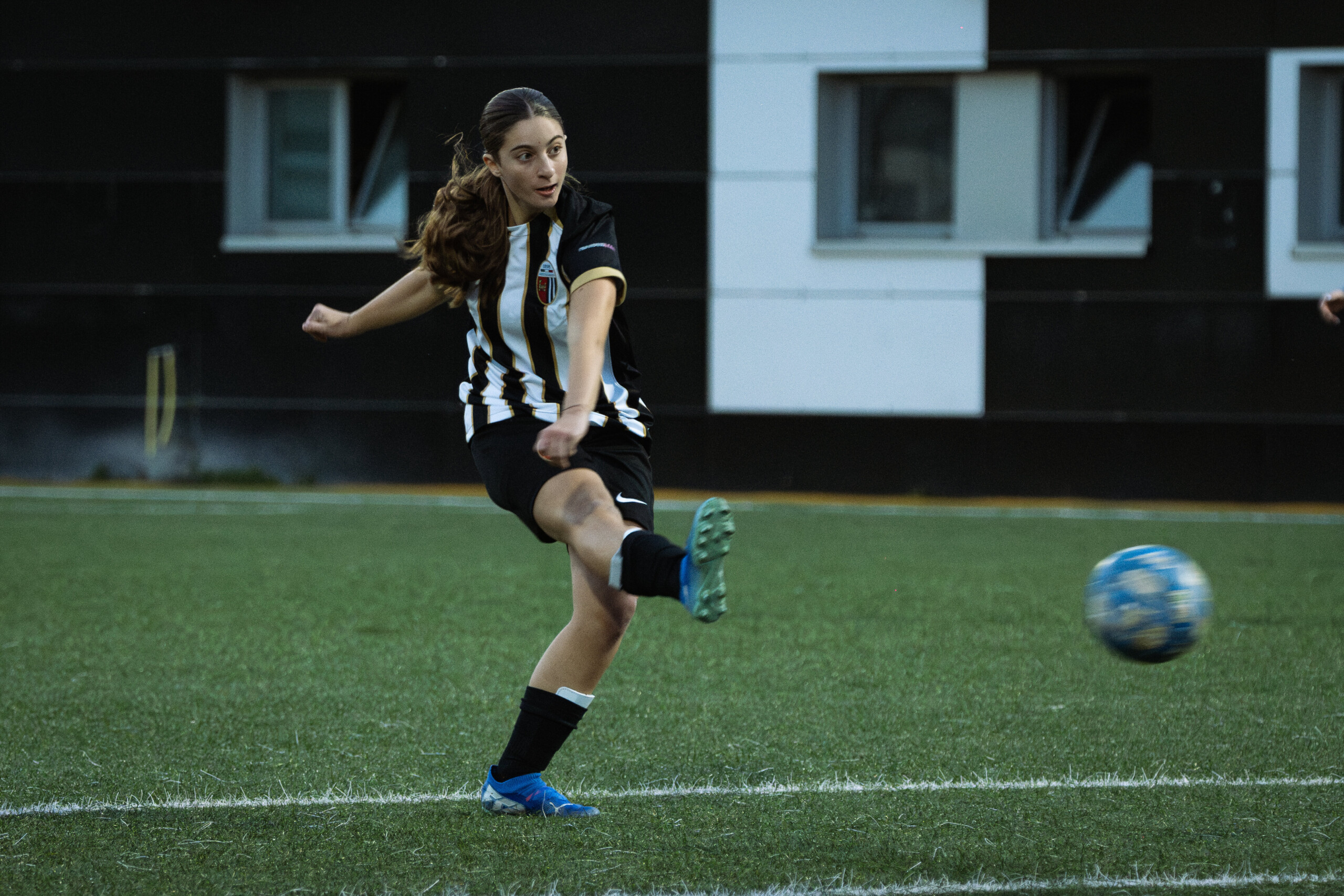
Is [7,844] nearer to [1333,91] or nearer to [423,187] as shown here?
[423,187]

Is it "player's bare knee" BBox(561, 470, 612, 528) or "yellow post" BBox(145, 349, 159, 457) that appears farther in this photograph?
"yellow post" BBox(145, 349, 159, 457)

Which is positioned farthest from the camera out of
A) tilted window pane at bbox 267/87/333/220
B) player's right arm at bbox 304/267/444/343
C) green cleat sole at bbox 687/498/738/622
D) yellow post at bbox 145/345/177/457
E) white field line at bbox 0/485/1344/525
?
tilted window pane at bbox 267/87/333/220

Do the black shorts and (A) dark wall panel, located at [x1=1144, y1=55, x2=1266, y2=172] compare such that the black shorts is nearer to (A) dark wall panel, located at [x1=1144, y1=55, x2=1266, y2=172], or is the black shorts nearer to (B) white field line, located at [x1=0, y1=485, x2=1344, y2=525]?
(B) white field line, located at [x1=0, y1=485, x2=1344, y2=525]

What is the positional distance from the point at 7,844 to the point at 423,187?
44.3 feet

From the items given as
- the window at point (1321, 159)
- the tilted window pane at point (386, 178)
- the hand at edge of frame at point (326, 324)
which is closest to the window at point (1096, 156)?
the window at point (1321, 159)

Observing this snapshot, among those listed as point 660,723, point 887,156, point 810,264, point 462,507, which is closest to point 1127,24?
point 887,156

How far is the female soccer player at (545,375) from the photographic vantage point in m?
3.68

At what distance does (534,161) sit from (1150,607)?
1.92m

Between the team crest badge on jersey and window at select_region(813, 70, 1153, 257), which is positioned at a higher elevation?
window at select_region(813, 70, 1153, 257)

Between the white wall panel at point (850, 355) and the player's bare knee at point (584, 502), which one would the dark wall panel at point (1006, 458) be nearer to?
the white wall panel at point (850, 355)

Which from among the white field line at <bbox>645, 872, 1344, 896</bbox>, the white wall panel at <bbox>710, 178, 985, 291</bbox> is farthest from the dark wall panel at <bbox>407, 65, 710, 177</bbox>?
the white field line at <bbox>645, 872, 1344, 896</bbox>

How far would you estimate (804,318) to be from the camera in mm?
15969

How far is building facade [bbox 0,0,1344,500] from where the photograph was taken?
1523 cm

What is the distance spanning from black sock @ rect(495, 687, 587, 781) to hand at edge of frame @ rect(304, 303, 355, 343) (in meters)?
1.12
